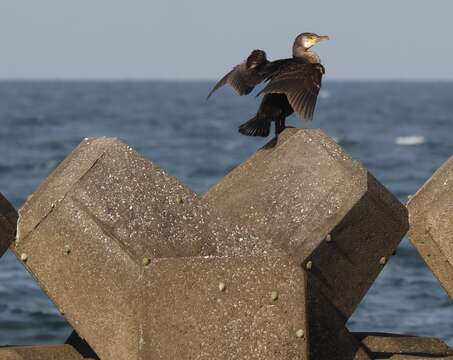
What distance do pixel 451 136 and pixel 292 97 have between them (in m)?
46.6

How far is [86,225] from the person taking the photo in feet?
16.5

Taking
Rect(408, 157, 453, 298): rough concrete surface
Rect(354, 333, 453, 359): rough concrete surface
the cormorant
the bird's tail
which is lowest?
Rect(354, 333, 453, 359): rough concrete surface

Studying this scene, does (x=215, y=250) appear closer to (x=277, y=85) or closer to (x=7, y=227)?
(x=7, y=227)

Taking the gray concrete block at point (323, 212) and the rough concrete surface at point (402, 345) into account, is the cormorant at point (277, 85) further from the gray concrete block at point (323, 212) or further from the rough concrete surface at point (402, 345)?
the rough concrete surface at point (402, 345)

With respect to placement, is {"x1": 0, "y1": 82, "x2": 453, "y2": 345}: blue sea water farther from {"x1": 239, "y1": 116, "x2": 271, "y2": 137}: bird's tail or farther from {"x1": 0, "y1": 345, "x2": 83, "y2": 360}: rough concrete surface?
{"x1": 0, "y1": 345, "x2": 83, "y2": 360}: rough concrete surface

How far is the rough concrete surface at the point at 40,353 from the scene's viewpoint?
5324 millimetres

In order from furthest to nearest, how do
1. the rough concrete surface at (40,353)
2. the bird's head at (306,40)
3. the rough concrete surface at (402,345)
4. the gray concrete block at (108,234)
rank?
1. the bird's head at (306,40)
2. the rough concrete surface at (402,345)
3. the rough concrete surface at (40,353)
4. the gray concrete block at (108,234)

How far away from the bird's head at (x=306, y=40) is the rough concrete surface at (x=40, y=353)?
319cm

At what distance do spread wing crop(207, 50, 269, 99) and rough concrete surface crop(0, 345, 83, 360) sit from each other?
2.00 metres

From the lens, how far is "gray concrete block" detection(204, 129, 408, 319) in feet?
17.8

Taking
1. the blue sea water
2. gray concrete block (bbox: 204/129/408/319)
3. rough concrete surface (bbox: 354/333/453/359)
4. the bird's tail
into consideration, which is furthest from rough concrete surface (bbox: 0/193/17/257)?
the blue sea water

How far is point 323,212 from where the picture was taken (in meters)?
5.44

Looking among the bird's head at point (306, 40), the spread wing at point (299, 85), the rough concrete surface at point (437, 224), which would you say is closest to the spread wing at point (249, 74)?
the spread wing at point (299, 85)

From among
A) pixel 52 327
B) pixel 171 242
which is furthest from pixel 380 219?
pixel 52 327
